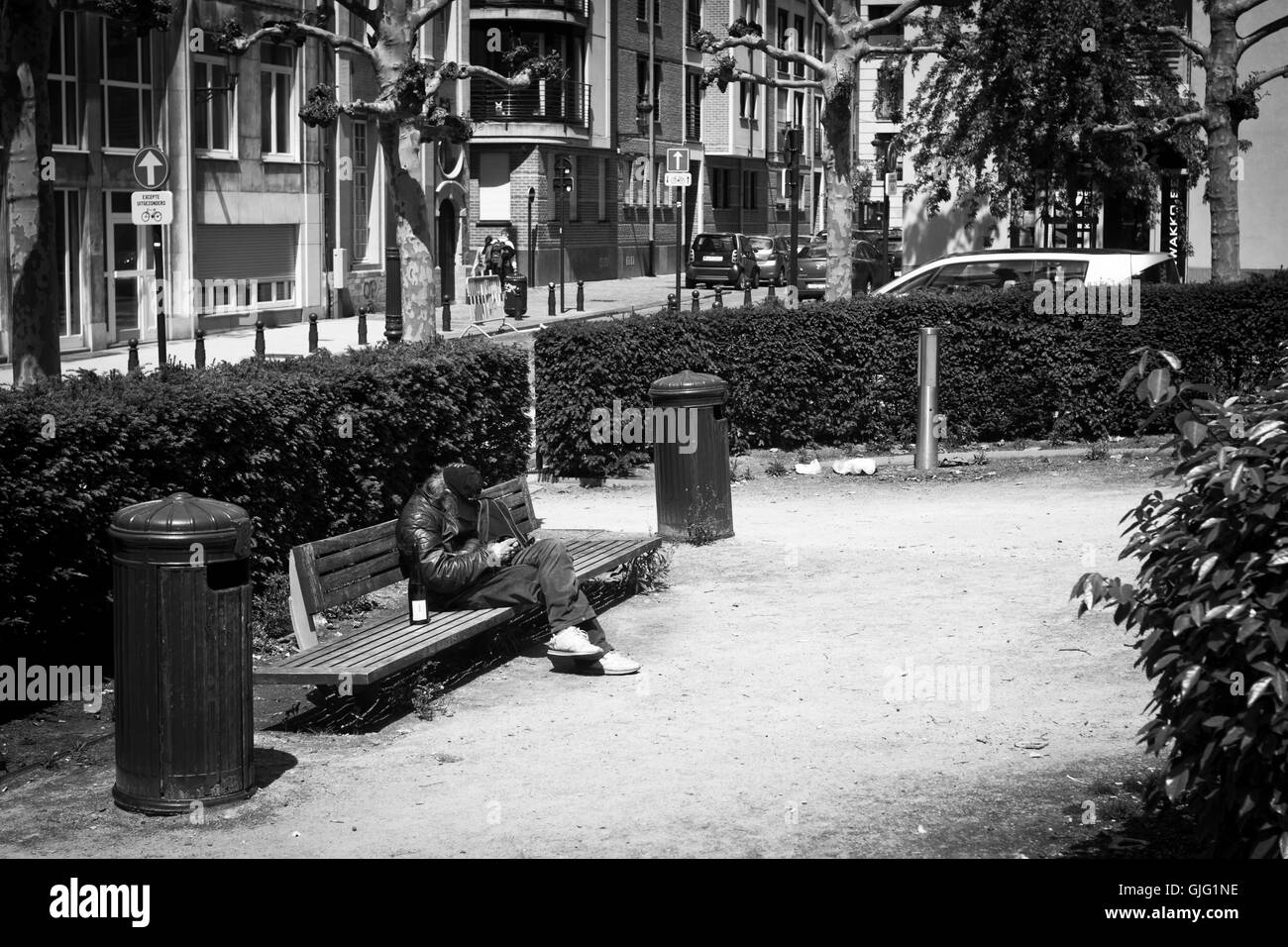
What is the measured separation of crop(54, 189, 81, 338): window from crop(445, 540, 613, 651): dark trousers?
20.8m

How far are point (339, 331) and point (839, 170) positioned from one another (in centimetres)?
1452

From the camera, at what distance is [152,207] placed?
22.0m

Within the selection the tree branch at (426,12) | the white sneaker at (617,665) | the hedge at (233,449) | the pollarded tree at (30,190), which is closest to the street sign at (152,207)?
the tree branch at (426,12)

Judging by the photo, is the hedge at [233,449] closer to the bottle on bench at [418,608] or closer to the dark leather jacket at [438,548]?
the dark leather jacket at [438,548]

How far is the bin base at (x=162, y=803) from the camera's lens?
611 centimetres

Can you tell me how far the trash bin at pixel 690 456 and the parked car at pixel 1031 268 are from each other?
296 inches

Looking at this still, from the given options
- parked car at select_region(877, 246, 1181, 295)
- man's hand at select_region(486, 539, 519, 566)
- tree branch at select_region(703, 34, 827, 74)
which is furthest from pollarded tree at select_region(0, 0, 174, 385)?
tree branch at select_region(703, 34, 827, 74)

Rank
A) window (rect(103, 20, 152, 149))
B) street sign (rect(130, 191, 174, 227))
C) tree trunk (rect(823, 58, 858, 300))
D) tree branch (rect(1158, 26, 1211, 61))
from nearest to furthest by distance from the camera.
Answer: tree branch (rect(1158, 26, 1211, 61)) < tree trunk (rect(823, 58, 858, 300)) < street sign (rect(130, 191, 174, 227)) < window (rect(103, 20, 152, 149))

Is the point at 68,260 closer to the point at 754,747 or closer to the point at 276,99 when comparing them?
the point at 276,99

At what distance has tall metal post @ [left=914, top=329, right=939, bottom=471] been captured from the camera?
49.4ft

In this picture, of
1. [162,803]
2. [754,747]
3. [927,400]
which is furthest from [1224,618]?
[927,400]

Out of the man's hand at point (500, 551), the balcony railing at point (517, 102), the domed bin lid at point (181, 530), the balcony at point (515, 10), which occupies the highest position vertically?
the balcony at point (515, 10)

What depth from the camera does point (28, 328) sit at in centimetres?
1464

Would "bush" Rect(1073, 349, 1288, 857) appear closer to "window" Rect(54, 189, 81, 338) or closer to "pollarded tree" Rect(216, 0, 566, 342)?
"pollarded tree" Rect(216, 0, 566, 342)
